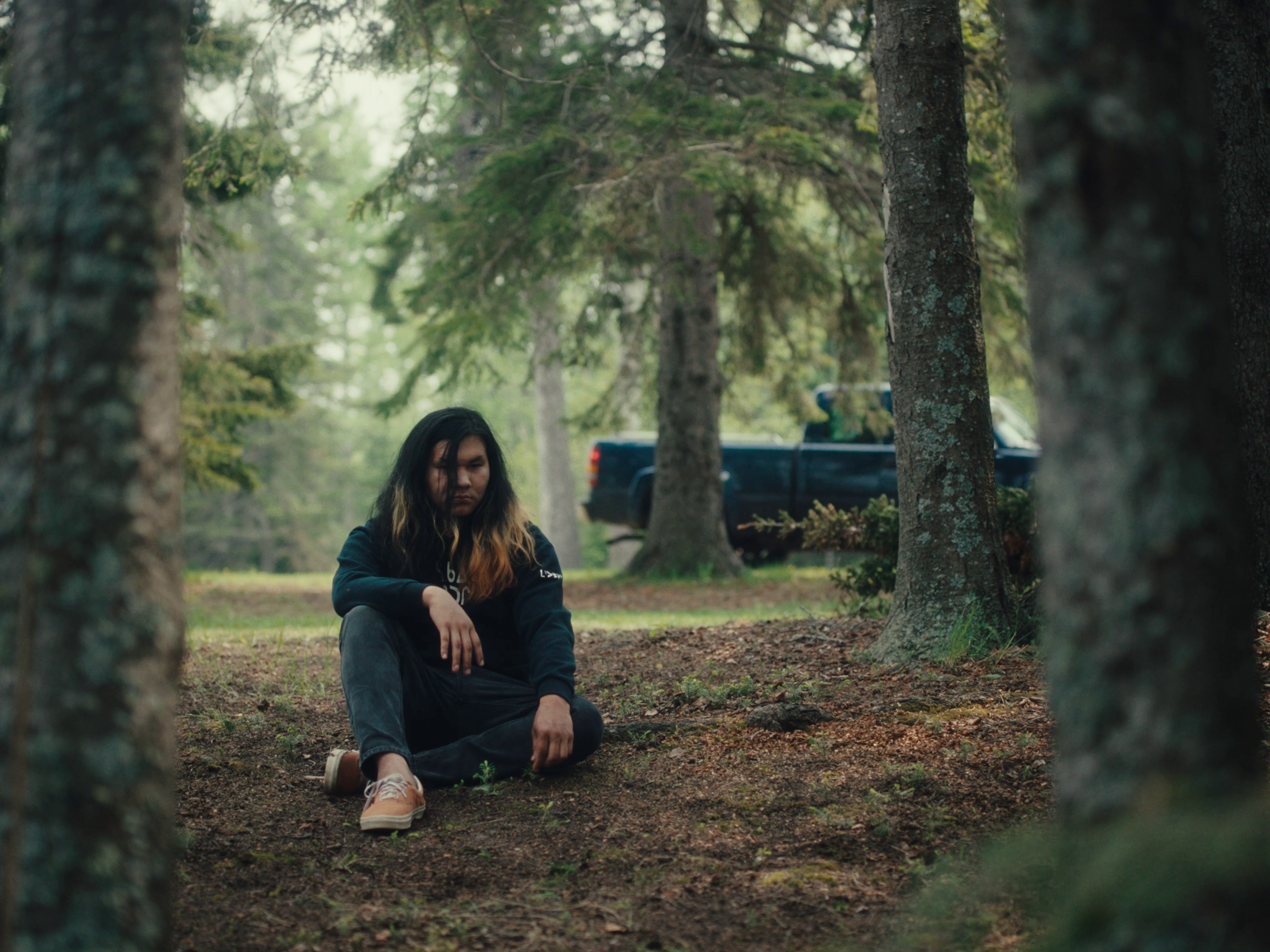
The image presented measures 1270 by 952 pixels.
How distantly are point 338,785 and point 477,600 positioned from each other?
77 centimetres

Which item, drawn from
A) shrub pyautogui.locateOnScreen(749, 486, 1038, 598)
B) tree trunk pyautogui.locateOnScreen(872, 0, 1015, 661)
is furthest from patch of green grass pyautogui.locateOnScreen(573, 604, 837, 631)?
tree trunk pyautogui.locateOnScreen(872, 0, 1015, 661)

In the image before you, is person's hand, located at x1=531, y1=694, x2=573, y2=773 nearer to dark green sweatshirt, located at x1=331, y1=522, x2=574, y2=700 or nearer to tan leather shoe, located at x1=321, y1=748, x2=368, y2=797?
dark green sweatshirt, located at x1=331, y1=522, x2=574, y2=700

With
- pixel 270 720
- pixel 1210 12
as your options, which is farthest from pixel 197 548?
pixel 1210 12

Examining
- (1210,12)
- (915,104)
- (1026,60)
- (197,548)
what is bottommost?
(197,548)

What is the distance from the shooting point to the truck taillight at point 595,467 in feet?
43.7

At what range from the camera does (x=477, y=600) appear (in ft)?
12.0

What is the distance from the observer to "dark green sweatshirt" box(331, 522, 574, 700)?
3.46 metres

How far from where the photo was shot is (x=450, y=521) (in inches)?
144

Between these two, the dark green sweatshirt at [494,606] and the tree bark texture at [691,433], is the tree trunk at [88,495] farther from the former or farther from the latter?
the tree bark texture at [691,433]

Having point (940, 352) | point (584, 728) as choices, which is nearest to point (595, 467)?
point (940, 352)

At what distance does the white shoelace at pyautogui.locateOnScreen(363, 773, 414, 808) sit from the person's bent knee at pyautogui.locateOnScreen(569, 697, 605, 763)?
0.61 meters

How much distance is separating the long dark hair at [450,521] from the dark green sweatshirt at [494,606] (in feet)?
0.14

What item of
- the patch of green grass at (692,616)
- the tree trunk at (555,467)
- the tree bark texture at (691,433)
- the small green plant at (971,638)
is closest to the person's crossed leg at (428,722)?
the small green plant at (971,638)

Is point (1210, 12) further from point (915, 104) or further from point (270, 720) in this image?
point (270, 720)
